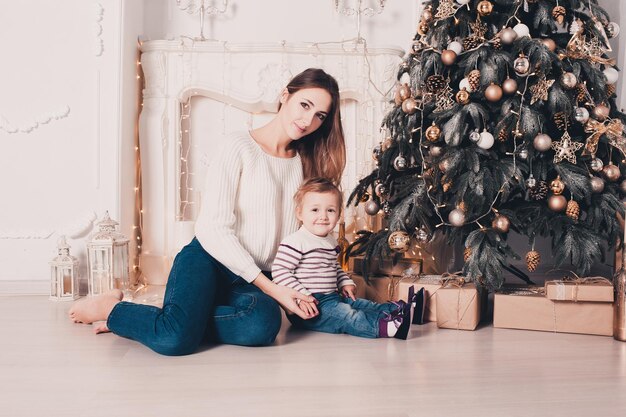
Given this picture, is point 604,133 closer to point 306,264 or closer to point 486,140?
point 486,140

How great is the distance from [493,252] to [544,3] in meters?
1.01

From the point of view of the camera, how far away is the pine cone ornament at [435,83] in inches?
89.4

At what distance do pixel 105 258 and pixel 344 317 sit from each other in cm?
132

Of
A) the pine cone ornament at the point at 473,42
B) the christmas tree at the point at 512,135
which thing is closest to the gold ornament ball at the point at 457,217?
the christmas tree at the point at 512,135

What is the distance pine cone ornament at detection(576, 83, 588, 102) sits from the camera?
2182mm

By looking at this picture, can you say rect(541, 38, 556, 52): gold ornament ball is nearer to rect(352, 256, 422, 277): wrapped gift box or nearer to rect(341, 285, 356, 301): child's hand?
rect(352, 256, 422, 277): wrapped gift box

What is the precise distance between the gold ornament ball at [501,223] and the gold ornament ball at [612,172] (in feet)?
1.35

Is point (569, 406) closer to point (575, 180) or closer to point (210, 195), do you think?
point (575, 180)

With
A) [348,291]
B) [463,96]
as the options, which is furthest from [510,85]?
[348,291]

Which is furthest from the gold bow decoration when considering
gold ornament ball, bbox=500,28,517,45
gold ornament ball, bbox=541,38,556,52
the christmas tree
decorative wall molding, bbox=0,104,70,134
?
decorative wall molding, bbox=0,104,70,134

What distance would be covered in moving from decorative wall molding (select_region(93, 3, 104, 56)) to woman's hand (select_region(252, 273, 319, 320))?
64.9 inches

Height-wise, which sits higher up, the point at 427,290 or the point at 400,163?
the point at 400,163

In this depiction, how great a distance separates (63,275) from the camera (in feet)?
9.10

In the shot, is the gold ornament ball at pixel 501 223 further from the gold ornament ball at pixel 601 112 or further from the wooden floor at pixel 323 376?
the gold ornament ball at pixel 601 112
